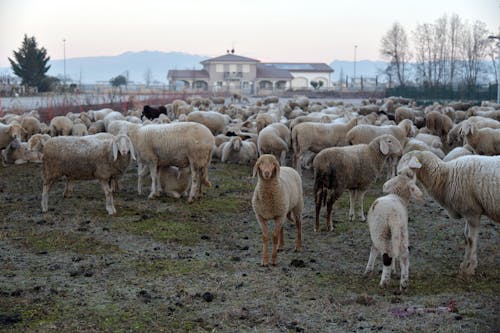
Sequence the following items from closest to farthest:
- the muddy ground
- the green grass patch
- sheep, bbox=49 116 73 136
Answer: the muddy ground < the green grass patch < sheep, bbox=49 116 73 136

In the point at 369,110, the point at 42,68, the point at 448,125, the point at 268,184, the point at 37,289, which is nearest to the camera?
the point at 37,289

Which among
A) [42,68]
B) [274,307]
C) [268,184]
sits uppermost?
[42,68]

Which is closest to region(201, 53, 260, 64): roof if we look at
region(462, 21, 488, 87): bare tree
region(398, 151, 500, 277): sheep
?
region(462, 21, 488, 87): bare tree

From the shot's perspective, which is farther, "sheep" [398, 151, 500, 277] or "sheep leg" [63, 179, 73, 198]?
"sheep leg" [63, 179, 73, 198]

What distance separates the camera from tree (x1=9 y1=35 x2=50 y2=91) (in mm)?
62469

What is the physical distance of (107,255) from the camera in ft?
28.5

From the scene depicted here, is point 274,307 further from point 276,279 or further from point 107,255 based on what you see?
point 107,255

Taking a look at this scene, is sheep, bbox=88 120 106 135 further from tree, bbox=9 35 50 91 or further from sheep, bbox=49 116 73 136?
tree, bbox=9 35 50 91

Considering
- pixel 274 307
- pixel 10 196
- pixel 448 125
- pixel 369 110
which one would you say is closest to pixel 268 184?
pixel 274 307

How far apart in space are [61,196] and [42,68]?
54.9m

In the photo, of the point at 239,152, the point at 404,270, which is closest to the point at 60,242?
the point at 404,270

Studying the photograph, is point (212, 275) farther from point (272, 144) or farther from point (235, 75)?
point (235, 75)

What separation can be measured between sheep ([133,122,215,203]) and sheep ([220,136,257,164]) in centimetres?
467

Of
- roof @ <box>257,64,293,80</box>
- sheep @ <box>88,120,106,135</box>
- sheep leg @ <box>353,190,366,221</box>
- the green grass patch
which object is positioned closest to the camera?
the green grass patch
